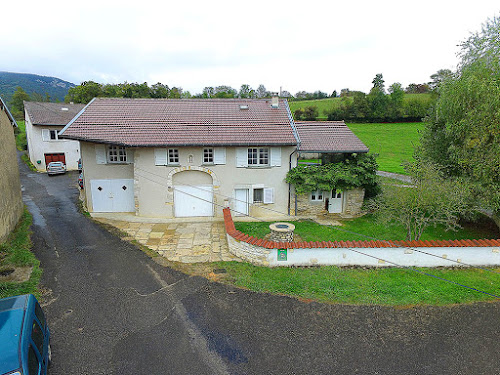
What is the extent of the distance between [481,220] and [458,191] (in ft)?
22.2

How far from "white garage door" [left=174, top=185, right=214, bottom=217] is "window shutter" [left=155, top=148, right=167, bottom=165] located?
1.69 metres

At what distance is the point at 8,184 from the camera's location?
16391 mm

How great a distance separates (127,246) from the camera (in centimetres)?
1509

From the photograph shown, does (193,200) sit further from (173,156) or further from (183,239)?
(183,239)

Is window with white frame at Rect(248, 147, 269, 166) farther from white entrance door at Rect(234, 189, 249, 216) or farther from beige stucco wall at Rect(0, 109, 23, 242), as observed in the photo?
beige stucco wall at Rect(0, 109, 23, 242)

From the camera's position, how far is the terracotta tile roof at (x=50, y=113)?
113 feet

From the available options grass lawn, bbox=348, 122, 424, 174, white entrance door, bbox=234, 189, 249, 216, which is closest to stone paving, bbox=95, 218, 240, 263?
white entrance door, bbox=234, 189, 249, 216

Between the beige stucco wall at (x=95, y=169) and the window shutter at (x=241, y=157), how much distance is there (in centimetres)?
657

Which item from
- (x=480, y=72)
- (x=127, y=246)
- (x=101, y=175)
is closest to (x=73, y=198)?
(x=101, y=175)

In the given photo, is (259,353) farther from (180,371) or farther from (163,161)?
(163,161)

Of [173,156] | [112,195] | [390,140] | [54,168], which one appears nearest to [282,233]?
[173,156]

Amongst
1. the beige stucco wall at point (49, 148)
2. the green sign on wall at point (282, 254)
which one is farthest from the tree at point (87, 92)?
the green sign on wall at point (282, 254)

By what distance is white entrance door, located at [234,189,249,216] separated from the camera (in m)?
19.3

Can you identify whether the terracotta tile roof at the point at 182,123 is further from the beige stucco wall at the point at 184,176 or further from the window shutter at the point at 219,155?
the beige stucco wall at the point at 184,176
